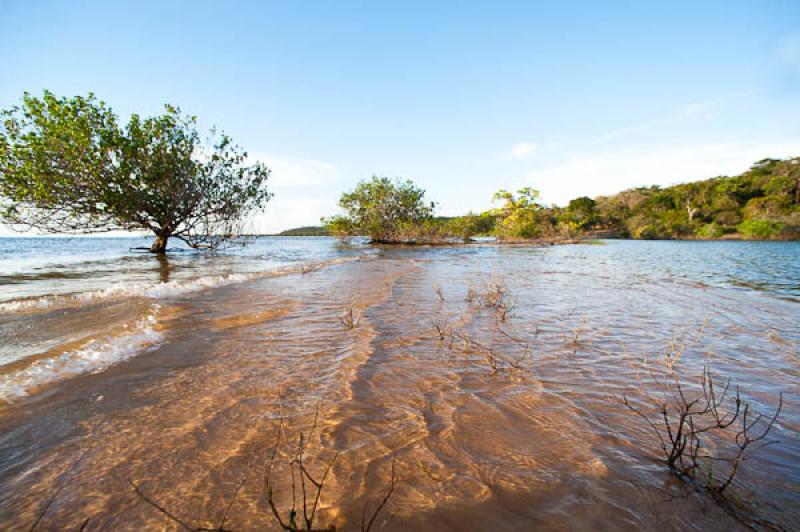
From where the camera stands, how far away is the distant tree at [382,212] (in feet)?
135

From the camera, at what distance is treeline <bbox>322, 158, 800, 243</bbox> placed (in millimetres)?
42500

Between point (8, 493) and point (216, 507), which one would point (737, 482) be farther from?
point (8, 493)

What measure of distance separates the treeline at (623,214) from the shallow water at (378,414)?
36.6 metres

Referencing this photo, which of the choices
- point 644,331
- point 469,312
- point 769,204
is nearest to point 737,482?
point 644,331

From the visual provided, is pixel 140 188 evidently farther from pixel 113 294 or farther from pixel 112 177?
pixel 113 294

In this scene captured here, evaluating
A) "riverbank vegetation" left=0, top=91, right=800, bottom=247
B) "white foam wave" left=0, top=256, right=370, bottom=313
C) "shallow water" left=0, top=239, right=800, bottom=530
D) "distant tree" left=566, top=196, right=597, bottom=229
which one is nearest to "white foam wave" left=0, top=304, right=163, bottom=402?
"shallow water" left=0, top=239, right=800, bottom=530

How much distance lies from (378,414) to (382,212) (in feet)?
131

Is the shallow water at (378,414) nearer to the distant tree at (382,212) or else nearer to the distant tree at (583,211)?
the distant tree at (382,212)

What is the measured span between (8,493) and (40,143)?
2083cm

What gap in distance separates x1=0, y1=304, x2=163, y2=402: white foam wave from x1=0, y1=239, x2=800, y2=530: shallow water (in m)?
0.03

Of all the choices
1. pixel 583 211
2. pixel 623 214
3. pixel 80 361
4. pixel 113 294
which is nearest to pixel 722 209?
pixel 623 214

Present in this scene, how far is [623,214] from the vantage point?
7744cm

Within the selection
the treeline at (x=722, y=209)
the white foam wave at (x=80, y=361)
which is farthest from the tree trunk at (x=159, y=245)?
the treeline at (x=722, y=209)

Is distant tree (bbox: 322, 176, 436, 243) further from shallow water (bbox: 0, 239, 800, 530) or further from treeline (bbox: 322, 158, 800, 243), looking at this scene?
shallow water (bbox: 0, 239, 800, 530)
